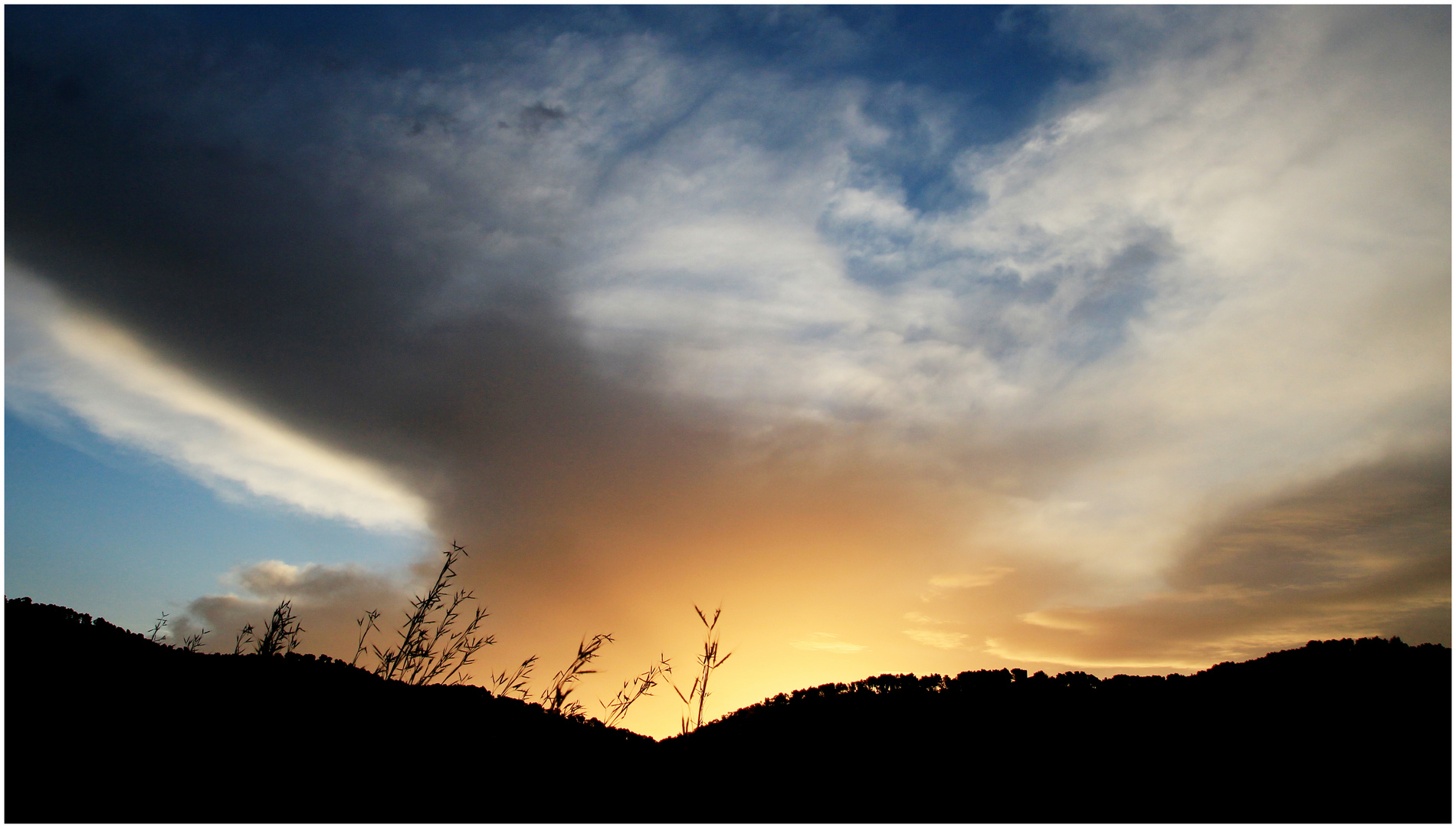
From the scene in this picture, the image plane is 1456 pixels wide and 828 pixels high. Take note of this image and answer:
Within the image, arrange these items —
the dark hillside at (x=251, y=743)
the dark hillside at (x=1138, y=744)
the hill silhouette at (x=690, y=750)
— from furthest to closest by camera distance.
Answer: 1. the dark hillside at (x=1138, y=744)
2. the hill silhouette at (x=690, y=750)
3. the dark hillside at (x=251, y=743)

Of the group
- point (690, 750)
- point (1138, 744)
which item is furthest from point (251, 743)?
point (1138, 744)

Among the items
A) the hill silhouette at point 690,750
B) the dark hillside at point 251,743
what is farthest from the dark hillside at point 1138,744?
the dark hillside at point 251,743

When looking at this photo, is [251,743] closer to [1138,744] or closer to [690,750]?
[690,750]

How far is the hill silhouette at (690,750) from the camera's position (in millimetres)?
4672

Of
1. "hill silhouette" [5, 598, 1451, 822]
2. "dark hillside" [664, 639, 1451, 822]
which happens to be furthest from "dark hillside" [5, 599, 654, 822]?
"dark hillside" [664, 639, 1451, 822]

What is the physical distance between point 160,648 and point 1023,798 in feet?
25.4

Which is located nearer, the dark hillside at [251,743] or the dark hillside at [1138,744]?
the dark hillside at [251,743]

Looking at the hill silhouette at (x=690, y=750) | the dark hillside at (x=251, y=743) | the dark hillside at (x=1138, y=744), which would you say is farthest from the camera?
the dark hillside at (x=1138, y=744)

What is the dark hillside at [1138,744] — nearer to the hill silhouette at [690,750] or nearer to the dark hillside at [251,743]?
the hill silhouette at [690,750]

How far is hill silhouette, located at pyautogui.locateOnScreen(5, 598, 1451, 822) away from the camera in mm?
4672

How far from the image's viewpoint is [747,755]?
648 cm

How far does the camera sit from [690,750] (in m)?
6.85

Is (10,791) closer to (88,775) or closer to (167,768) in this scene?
(88,775)

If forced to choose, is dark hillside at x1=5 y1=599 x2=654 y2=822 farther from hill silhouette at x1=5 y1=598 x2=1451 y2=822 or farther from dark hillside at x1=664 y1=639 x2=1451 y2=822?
dark hillside at x1=664 y1=639 x2=1451 y2=822
